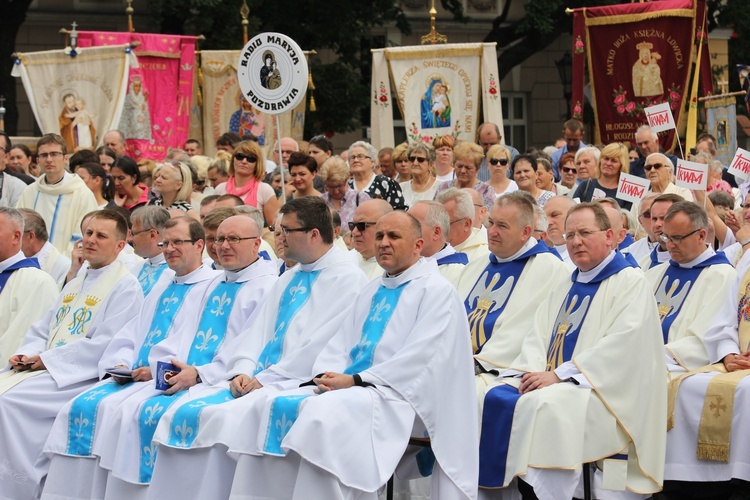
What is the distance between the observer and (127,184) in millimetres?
11234

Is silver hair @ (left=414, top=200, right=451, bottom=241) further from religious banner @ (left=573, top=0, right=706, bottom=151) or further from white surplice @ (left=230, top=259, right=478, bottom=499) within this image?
religious banner @ (left=573, top=0, right=706, bottom=151)

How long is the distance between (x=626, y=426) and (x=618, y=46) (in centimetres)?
920

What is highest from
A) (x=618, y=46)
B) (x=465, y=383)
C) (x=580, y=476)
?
(x=618, y=46)

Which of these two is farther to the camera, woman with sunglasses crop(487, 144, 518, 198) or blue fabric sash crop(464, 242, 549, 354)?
woman with sunglasses crop(487, 144, 518, 198)

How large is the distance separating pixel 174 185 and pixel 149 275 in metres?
1.78

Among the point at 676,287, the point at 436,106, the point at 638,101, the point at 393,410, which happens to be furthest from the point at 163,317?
the point at 638,101

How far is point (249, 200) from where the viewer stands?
11.0 metres

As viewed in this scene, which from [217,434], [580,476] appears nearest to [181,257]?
[217,434]

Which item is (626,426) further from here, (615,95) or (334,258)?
(615,95)

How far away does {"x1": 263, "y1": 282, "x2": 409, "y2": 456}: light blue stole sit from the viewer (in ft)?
21.1

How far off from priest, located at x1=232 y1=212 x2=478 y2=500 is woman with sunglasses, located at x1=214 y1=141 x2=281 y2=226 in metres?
4.28

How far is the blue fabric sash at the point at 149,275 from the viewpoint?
351 inches

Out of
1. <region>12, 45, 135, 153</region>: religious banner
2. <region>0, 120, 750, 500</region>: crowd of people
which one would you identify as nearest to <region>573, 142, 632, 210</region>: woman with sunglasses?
<region>0, 120, 750, 500</region>: crowd of people

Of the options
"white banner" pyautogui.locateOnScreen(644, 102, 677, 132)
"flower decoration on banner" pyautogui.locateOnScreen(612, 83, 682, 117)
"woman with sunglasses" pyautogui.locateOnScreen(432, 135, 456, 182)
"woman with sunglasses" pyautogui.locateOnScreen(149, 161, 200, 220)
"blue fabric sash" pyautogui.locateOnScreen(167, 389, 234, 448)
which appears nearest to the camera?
"blue fabric sash" pyautogui.locateOnScreen(167, 389, 234, 448)
